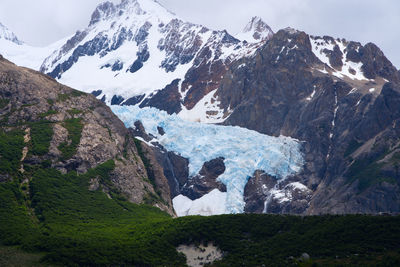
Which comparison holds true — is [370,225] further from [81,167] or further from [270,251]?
[81,167]

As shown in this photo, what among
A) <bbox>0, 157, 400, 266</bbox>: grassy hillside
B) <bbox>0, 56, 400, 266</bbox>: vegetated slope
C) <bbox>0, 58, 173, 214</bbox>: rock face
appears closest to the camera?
<bbox>0, 157, 400, 266</bbox>: grassy hillside

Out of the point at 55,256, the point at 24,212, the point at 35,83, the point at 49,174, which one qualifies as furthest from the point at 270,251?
the point at 35,83

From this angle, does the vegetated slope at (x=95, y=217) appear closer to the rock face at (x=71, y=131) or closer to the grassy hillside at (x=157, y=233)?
the grassy hillside at (x=157, y=233)

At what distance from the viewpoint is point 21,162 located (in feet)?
513

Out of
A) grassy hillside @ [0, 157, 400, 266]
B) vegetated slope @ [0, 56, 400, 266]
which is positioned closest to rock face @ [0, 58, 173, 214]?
vegetated slope @ [0, 56, 400, 266]

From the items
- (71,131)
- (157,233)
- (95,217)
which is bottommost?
(157,233)

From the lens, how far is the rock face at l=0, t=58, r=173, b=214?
556 ft

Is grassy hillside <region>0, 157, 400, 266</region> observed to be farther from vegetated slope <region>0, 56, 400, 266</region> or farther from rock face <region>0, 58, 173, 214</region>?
rock face <region>0, 58, 173, 214</region>

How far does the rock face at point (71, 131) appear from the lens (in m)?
170

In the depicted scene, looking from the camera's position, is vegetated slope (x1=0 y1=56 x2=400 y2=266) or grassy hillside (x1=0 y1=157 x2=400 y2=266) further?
vegetated slope (x1=0 y1=56 x2=400 y2=266)

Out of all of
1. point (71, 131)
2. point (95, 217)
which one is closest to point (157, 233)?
point (95, 217)

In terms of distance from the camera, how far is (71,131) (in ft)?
582

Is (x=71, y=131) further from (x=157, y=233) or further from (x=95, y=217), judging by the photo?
(x=157, y=233)

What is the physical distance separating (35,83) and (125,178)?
1595 inches
